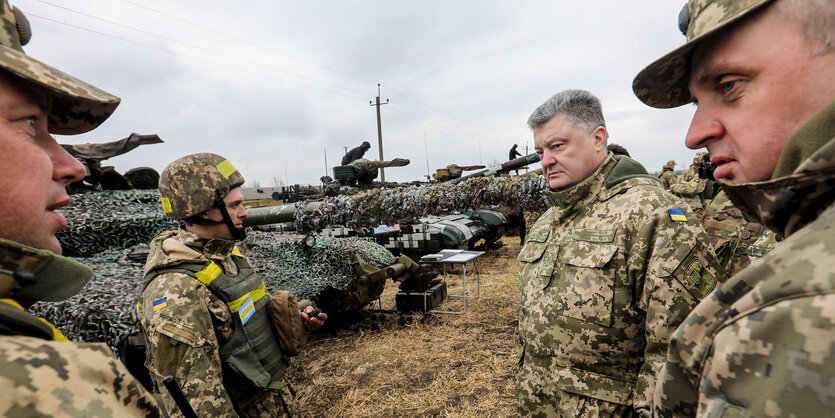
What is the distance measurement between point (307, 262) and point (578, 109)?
4848mm

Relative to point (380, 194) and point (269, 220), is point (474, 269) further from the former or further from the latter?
point (269, 220)

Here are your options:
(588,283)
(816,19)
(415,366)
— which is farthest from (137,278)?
(816,19)

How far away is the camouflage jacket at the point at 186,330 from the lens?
81.1 inches

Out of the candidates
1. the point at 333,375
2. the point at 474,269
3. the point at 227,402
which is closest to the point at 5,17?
the point at 227,402

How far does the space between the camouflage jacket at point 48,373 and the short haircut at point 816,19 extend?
1.64m

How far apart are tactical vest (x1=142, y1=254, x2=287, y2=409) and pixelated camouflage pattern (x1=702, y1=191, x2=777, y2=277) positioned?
4.01m

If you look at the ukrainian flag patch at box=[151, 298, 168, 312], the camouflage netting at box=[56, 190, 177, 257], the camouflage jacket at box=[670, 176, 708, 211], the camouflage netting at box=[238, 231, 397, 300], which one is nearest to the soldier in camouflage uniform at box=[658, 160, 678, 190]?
the camouflage jacket at box=[670, 176, 708, 211]

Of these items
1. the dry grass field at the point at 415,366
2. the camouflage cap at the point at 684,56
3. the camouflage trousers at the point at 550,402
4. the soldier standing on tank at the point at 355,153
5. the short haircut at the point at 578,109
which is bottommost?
the dry grass field at the point at 415,366

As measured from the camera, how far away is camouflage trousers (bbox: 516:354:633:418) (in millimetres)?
1989

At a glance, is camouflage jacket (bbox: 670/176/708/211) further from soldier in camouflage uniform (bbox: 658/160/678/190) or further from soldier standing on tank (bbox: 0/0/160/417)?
soldier standing on tank (bbox: 0/0/160/417)

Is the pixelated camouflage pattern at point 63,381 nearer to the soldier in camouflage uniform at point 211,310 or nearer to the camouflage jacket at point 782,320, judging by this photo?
the camouflage jacket at point 782,320

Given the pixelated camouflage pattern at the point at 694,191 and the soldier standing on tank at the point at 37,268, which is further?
the pixelated camouflage pattern at the point at 694,191

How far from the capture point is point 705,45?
995 mm

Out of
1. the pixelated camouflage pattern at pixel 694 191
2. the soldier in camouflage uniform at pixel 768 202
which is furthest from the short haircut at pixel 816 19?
the pixelated camouflage pattern at pixel 694 191
